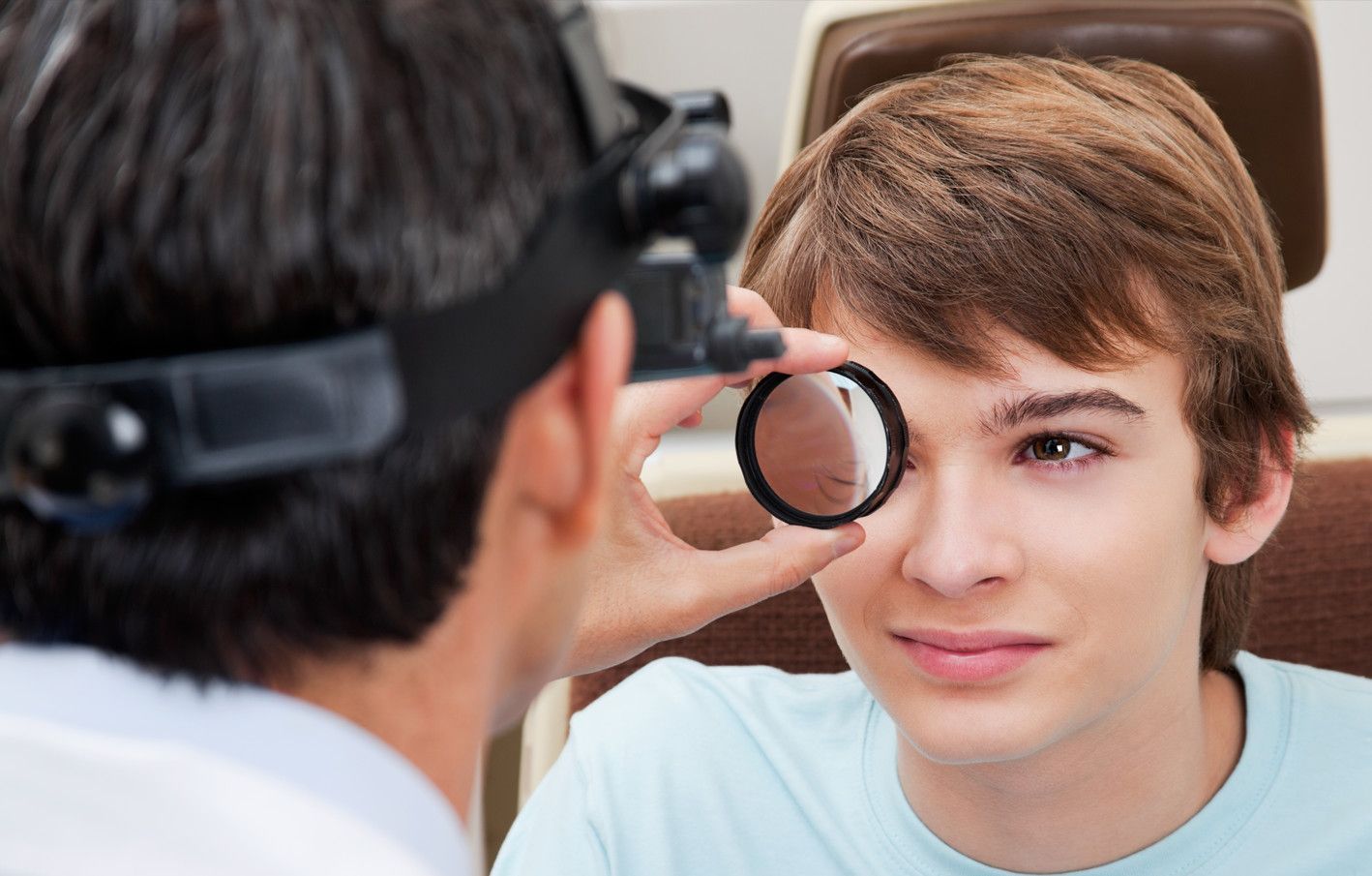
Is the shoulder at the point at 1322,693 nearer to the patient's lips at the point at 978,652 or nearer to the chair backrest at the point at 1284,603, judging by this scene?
the chair backrest at the point at 1284,603

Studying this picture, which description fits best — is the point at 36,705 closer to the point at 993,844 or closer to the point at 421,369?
the point at 421,369

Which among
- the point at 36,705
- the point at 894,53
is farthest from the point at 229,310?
the point at 894,53

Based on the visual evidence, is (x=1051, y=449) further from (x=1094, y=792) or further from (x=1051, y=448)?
(x=1094, y=792)

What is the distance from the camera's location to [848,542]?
1448mm

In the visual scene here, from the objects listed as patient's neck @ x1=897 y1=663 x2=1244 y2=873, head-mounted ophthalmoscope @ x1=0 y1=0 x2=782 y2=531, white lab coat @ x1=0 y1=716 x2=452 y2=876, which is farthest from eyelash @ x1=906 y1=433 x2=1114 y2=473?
white lab coat @ x1=0 y1=716 x2=452 y2=876

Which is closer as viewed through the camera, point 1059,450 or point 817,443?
point 1059,450

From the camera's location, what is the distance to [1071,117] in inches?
60.4

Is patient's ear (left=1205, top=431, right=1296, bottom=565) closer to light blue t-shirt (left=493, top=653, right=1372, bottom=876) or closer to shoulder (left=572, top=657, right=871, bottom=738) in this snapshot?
light blue t-shirt (left=493, top=653, right=1372, bottom=876)

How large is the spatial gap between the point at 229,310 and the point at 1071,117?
1.09 m

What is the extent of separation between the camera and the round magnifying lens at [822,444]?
142cm

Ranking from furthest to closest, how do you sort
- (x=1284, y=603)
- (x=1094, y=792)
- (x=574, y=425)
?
(x=1284, y=603)
(x=1094, y=792)
(x=574, y=425)

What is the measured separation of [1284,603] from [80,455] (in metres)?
1.81

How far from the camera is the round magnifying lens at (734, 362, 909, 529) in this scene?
1422 millimetres

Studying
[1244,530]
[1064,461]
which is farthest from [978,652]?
[1244,530]
